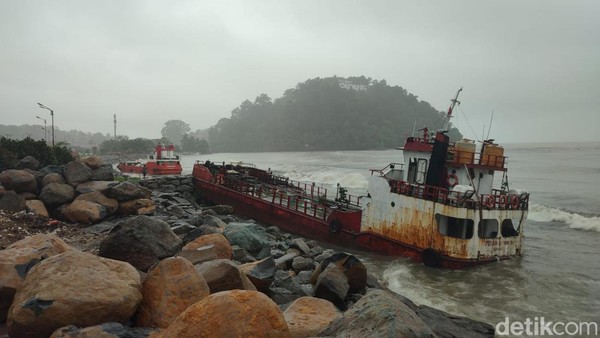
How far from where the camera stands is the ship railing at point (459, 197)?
13.5 metres

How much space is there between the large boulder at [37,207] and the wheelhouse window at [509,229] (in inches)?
616

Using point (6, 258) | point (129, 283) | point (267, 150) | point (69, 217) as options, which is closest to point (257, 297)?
point (129, 283)

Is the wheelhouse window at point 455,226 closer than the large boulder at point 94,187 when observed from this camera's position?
No

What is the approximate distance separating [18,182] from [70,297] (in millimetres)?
9799

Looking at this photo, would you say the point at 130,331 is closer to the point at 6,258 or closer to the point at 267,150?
the point at 6,258

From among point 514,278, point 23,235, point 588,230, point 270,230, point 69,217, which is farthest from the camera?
point 588,230

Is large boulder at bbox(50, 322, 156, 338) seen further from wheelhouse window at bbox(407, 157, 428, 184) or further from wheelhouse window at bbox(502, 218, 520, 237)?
wheelhouse window at bbox(502, 218, 520, 237)

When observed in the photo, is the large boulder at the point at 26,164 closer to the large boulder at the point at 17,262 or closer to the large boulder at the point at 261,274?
the large boulder at the point at 17,262

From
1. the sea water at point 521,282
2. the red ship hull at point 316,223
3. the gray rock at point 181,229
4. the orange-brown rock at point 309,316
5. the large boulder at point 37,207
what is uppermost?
the large boulder at point 37,207

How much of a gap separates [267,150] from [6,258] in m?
146

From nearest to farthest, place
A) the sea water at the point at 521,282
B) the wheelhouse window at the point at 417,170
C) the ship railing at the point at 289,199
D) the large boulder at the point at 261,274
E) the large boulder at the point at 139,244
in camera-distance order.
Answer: the large boulder at the point at 139,244
the large boulder at the point at 261,274
the sea water at the point at 521,282
the wheelhouse window at the point at 417,170
the ship railing at the point at 289,199

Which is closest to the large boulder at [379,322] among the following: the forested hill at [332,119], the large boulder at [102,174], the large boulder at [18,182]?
the large boulder at [102,174]

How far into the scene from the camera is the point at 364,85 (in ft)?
530

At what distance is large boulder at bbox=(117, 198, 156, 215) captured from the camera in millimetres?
12163
